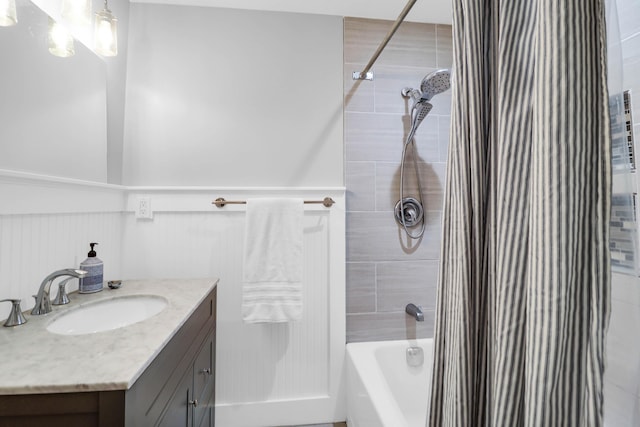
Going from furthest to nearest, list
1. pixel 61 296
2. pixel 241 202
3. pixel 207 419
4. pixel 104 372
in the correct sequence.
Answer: pixel 241 202
pixel 207 419
pixel 61 296
pixel 104 372

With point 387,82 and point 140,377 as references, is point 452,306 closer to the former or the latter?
point 140,377

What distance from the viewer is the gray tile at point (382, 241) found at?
1.66m

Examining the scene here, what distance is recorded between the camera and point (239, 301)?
61.9 inches

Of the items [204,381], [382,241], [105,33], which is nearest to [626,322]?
[382,241]

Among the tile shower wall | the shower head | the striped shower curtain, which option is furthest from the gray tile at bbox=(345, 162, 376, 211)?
the striped shower curtain

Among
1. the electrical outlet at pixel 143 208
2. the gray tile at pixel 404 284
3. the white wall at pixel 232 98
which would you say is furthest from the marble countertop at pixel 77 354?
the gray tile at pixel 404 284

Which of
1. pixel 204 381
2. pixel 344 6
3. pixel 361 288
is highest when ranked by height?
pixel 344 6

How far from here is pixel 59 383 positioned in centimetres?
58

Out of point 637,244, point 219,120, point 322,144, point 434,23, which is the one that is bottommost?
point 637,244

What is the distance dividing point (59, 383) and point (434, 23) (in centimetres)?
230

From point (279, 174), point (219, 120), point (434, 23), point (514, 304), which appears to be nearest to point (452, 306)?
point (514, 304)

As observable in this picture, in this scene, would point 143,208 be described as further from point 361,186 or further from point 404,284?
point 404,284

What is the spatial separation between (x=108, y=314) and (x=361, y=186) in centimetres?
133

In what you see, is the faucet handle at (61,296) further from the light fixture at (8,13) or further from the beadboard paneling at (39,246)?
the light fixture at (8,13)
